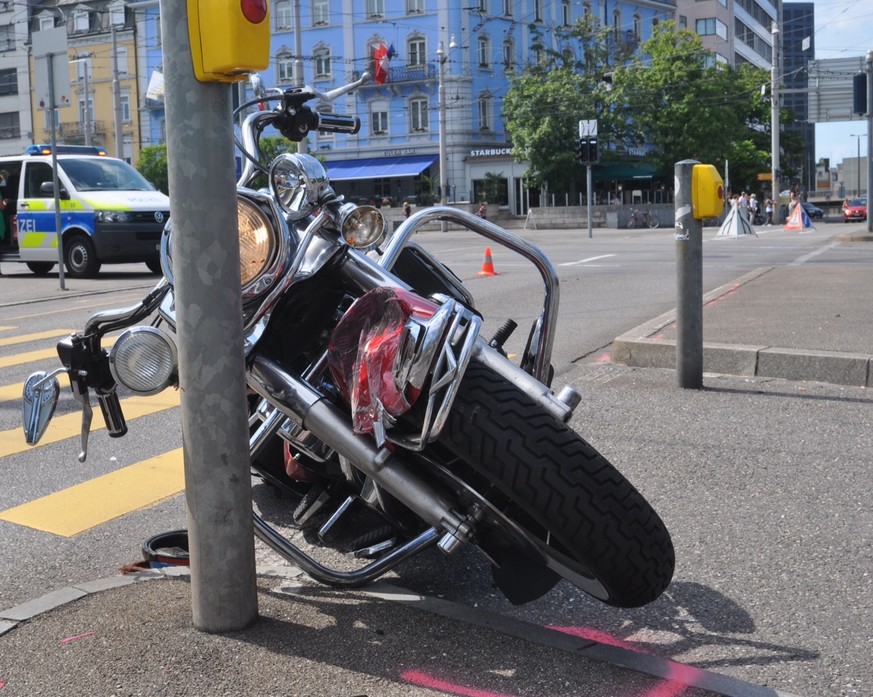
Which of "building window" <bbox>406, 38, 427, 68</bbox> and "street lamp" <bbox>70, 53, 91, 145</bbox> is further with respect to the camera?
"building window" <bbox>406, 38, 427, 68</bbox>

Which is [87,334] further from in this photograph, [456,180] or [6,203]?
[456,180]

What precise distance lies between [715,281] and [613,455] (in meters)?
10.3

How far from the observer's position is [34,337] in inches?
390

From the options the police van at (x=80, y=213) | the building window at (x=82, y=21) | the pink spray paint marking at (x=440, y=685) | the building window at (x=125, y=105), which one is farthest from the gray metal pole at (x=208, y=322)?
the building window at (x=82, y=21)

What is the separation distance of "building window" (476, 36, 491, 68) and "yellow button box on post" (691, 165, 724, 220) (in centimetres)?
5369

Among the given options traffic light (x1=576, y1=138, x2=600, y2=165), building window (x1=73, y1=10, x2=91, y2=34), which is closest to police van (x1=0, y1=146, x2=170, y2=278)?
traffic light (x1=576, y1=138, x2=600, y2=165)

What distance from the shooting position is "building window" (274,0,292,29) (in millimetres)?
59844

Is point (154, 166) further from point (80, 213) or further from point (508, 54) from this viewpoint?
point (80, 213)

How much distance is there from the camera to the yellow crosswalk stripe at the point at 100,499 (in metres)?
4.31

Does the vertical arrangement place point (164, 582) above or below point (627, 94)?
below

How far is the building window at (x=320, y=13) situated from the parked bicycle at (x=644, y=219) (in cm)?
2101

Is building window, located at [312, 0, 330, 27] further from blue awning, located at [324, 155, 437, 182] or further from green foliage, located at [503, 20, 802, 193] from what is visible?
green foliage, located at [503, 20, 802, 193]

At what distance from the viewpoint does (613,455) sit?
16.5 ft

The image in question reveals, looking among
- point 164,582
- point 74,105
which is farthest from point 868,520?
point 74,105
